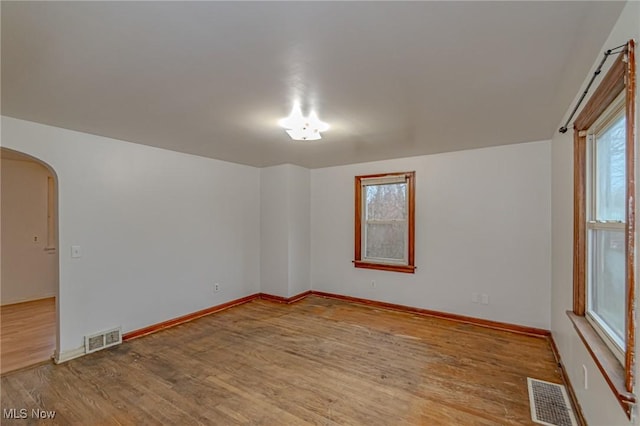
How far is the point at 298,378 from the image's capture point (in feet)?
8.61

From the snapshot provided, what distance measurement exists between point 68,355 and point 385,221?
4.21m

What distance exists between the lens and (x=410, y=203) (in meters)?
4.41

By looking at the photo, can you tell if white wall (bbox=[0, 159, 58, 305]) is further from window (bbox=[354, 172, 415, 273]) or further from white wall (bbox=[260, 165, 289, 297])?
window (bbox=[354, 172, 415, 273])

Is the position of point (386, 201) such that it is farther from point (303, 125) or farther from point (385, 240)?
point (303, 125)

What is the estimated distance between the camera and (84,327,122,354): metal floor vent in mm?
3086

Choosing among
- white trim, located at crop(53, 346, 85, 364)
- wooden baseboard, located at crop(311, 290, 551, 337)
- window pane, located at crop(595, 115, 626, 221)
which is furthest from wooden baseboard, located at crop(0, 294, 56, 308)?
window pane, located at crop(595, 115, 626, 221)

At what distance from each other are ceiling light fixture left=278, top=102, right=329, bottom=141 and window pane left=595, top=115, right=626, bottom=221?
2021 mm

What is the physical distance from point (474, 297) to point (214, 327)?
3.48 metres

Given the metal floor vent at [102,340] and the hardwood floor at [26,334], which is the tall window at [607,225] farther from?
the hardwood floor at [26,334]

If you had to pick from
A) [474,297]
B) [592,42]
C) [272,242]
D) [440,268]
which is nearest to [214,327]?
[272,242]

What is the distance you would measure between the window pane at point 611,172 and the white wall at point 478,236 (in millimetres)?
1701

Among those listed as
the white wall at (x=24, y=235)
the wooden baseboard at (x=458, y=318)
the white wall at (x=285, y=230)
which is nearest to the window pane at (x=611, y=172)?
the wooden baseboard at (x=458, y=318)

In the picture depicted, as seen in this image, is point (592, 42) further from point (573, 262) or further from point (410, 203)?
point (410, 203)

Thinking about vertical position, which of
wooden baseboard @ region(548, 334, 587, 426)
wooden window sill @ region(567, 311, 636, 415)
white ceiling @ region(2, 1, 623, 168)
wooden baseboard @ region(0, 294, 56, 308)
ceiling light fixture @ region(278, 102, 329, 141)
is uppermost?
white ceiling @ region(2, 1, 623, 168)
